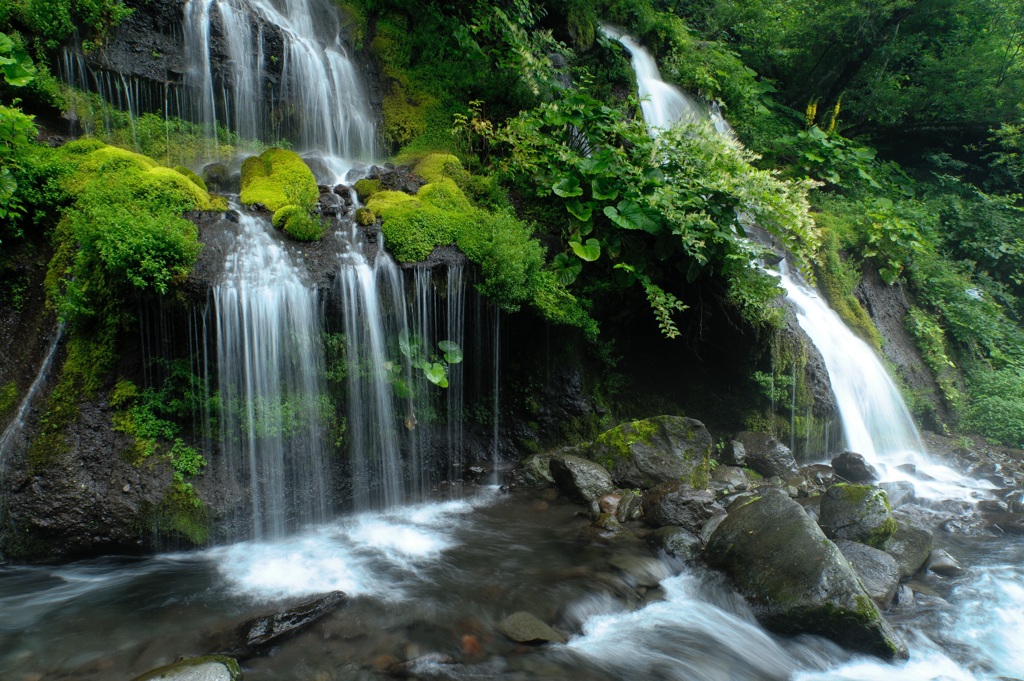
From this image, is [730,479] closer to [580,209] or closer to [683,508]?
[683,508]

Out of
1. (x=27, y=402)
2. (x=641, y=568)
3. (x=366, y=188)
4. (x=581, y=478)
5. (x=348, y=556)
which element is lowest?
(x=641, y=568)

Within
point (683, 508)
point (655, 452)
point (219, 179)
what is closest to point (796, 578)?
point (683, 508)

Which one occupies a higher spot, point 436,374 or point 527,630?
point 436,374

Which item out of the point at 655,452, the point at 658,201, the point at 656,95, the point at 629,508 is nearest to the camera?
the point at 629,508

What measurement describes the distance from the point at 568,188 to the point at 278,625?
5.49 meters

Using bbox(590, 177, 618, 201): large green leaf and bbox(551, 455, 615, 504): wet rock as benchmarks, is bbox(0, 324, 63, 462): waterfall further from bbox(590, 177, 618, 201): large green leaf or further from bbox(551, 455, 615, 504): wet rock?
bbox(590, 177, 618, 201): large green leaf

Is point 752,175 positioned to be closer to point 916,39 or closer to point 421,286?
point 421,286

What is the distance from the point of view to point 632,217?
22.9ft

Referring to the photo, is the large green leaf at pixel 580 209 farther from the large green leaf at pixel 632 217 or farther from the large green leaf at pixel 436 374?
the large green leaf at pixel 436 374

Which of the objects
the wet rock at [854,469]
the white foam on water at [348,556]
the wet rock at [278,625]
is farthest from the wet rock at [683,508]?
the wet rock at [854,469]

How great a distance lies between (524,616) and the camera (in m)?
4.48

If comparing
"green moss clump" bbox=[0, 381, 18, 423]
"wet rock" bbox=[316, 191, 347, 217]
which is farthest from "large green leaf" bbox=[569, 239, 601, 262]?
"green moss clump" bbox=[0, 381, 18, 423]

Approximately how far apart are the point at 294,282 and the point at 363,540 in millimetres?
2637

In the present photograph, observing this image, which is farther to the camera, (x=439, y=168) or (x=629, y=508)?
(x=439, y=168)
